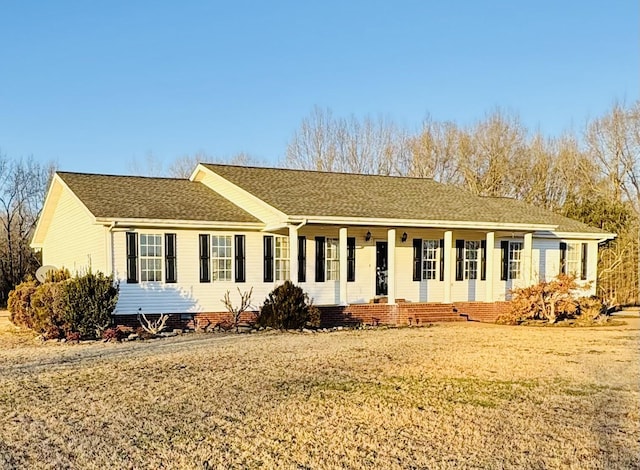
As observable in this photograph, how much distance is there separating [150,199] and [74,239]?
3.38 metres

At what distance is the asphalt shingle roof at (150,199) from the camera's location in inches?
630

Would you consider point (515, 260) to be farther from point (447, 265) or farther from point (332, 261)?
point (332, 261)

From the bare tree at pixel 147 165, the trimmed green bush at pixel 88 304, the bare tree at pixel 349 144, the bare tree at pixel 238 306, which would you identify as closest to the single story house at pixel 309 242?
the bare tree at pixel 238 306

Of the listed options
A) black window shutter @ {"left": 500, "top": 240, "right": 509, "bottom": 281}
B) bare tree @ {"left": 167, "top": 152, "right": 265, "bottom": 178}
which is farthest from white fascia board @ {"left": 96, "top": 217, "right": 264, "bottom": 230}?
bare tree @ {"left": 167, "top": 152, "right": 265, "bottom": 178}

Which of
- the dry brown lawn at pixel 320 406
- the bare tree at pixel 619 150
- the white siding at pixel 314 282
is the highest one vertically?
the bare tree at pixel 619 150

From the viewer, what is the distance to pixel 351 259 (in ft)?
62.1

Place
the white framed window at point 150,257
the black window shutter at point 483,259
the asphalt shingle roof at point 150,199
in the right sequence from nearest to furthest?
the asphalt shingle roof at point 150,199, the white framed window at point 150,257, the black window shutter at point 483,259

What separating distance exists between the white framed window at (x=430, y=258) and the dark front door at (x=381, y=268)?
1.40 meters

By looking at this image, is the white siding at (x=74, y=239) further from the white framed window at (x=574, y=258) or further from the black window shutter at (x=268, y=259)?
the white framed window at (x=574, y=258)

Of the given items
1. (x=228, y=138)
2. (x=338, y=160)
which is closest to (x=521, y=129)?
(x=338, y=160)

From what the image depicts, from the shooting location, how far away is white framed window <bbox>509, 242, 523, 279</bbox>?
21.3 meters

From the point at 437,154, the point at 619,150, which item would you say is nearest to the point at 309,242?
the point at 437,154

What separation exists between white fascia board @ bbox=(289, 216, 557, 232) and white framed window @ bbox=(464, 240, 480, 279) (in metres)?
1.85

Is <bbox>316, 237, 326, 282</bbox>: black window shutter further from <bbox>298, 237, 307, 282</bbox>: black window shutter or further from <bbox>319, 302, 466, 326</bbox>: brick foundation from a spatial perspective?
<bbox>319, 302, 466, 326</bbox>: brick foundation
